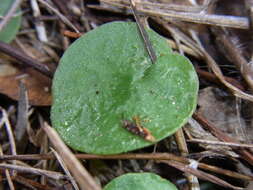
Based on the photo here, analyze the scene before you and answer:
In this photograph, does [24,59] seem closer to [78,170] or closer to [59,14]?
[59,14]

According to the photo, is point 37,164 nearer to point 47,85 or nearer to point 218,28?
point 47,85

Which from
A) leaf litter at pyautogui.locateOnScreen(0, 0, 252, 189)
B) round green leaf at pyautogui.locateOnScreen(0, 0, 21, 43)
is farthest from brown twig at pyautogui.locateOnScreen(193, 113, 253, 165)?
round green leaf at pyautogui.locateOnScreen(0, 0, 21, 43)

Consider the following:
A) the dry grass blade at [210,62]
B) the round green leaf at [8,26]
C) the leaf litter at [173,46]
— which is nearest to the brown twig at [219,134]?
the leaf litter at [173,46]

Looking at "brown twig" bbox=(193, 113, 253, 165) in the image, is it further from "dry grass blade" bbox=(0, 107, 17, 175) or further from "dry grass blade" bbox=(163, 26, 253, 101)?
"dry grass blade" bbox=(0, 107, 17, 175)

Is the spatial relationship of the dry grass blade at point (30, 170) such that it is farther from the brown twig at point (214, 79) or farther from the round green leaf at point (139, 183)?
the brown twig at point (214, 79)

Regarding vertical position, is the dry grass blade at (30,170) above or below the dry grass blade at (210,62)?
below

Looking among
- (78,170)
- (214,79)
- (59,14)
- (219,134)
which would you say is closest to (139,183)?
(78,170)

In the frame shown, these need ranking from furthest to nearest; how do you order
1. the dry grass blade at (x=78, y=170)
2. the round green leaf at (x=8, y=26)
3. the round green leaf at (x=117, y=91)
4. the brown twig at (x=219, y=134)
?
1. the round green leaf at (x=8, y=26)
2. the brown twig at (x=219, y=134)
3. the round green leaf at (x=117, y=91)
4. the dry grass blade at (x=78, y=170)
